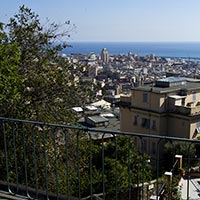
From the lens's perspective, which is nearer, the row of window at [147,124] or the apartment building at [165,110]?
the apartment building at [165,110]

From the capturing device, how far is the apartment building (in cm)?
2778

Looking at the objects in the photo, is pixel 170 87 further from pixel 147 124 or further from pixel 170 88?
Answer: pixel 147 124

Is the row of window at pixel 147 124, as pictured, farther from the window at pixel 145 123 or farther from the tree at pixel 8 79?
the tree at pixel 8 79

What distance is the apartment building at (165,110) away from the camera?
2778 cm

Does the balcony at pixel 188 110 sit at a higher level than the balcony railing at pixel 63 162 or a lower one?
lower

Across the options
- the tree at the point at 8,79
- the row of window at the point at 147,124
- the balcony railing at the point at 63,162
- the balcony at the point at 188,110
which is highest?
the tree at the point at 8,79

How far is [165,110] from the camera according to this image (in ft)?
93.5

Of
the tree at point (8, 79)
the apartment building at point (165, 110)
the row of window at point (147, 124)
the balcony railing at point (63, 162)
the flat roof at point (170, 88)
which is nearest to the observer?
the balcony railing at point (63, 162)

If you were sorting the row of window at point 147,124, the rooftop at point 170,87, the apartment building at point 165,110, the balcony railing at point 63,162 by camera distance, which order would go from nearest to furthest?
the balcony railing at point 63,162 < the apartment building at point 165,110 < the rooftop at point 170,87 < the row of window at point 147,124

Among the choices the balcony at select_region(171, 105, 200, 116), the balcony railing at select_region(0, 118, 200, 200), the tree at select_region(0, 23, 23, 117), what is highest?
the tree at select_region(0, 23, 23, 117)

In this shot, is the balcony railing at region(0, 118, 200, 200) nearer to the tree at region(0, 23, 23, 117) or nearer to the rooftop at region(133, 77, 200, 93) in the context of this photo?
the tree at region(0, 23, 23, 117)

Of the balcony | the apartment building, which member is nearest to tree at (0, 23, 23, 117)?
the apartment building

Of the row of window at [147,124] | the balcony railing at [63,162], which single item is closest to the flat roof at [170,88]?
the row of window at [147,124]

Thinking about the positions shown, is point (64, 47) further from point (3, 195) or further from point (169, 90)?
point (169, 90)
